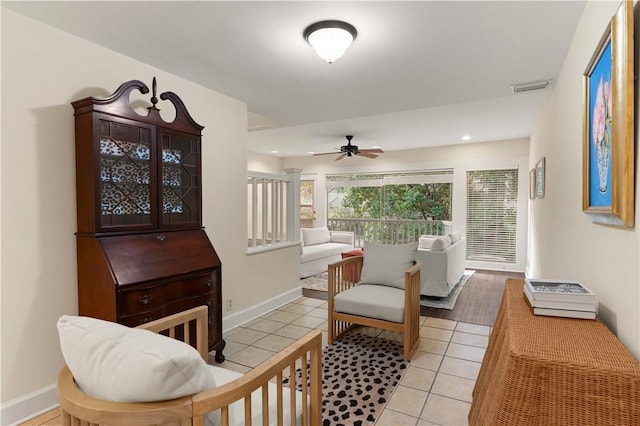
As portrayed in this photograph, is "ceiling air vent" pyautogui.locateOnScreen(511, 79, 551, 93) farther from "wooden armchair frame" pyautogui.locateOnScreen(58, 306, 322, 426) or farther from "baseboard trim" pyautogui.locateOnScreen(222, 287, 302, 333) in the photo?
"baseboard trim" pyautogui.locateOnScreen(222, 287, 302, 333)

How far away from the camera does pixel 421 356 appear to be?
279cm

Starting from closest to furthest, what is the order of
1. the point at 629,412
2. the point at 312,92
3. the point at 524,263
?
1. the point at 629,412
2. the point at 312,92
3. the point at 524,263

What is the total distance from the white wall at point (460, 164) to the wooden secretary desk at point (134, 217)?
5551mm

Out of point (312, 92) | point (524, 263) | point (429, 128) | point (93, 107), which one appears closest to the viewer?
point (93, 107)

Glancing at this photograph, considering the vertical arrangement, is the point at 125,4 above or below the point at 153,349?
above

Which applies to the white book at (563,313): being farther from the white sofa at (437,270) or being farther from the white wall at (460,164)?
the white wall at (460,164)

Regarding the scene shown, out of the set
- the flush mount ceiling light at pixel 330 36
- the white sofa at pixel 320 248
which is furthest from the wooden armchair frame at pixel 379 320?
the white sofa at pixel 320 248

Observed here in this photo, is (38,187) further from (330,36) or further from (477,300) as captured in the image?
(477,300)

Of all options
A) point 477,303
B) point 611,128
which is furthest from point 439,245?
point 611,128

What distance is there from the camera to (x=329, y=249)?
6633mm

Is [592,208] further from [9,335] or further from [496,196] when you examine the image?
[496,196]

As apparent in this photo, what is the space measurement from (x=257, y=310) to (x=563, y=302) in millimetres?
3039

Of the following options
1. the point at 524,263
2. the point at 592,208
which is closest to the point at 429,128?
the point at 524,263

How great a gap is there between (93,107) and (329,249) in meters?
5.03
